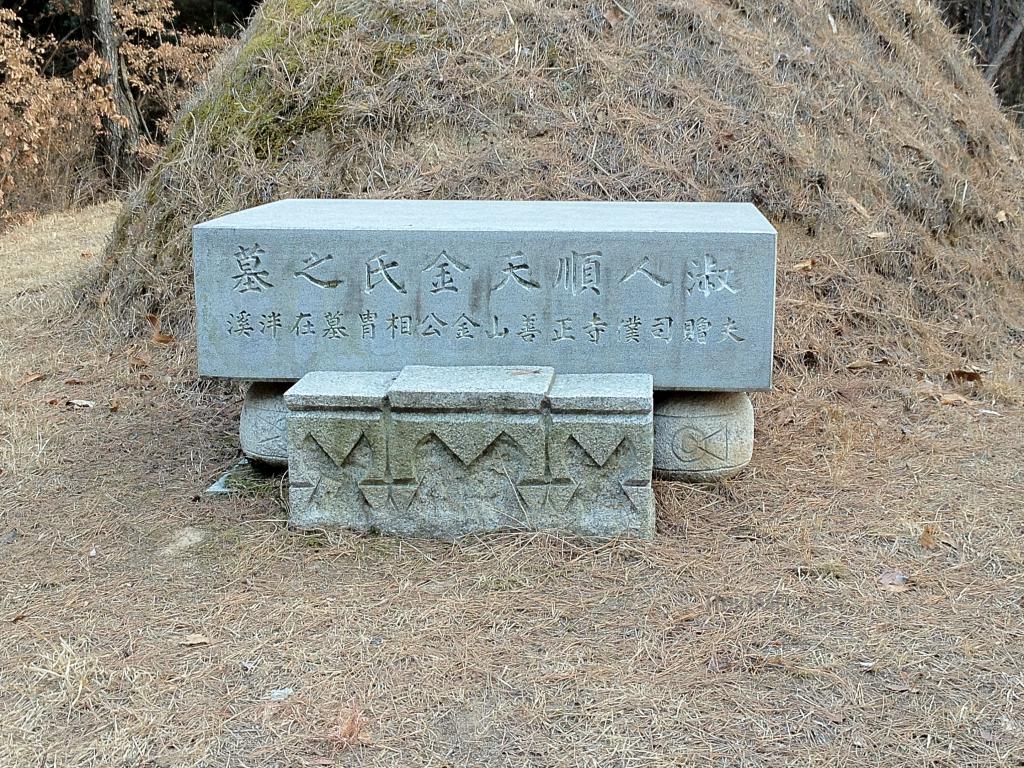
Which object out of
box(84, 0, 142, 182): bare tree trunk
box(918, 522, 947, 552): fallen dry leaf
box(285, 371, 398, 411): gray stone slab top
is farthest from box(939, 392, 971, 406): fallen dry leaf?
box(84, 0, 142, 182): bare tree trunk

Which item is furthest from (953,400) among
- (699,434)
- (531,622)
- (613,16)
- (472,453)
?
(613,16)

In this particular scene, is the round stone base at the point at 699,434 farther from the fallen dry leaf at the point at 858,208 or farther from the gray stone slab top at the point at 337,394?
the fallen dry leaf at the point at 858,208

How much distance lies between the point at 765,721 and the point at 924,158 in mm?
4853

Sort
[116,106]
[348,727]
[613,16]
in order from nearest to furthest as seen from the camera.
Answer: [348,727], [613,16], [116,106]

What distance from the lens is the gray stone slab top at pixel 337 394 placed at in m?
3.22

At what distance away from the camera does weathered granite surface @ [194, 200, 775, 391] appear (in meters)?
3.41

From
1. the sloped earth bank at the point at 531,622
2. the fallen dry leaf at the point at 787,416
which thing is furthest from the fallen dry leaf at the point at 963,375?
the fallen dry leaf at the point at 787,416

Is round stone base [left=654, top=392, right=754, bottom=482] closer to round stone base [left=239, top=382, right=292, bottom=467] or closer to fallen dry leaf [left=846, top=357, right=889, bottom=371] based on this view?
round stone base [left=239, top=382, right=292, bottom=467]

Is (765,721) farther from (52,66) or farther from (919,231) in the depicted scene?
(52,66)

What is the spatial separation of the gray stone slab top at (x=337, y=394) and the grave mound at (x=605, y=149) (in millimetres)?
2361

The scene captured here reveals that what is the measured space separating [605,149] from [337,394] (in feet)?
9.92

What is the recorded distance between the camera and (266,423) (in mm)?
3697

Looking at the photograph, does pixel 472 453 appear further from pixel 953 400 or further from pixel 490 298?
pixel 953 400

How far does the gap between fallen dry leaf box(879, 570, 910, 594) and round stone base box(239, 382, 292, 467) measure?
1966 millimetres
